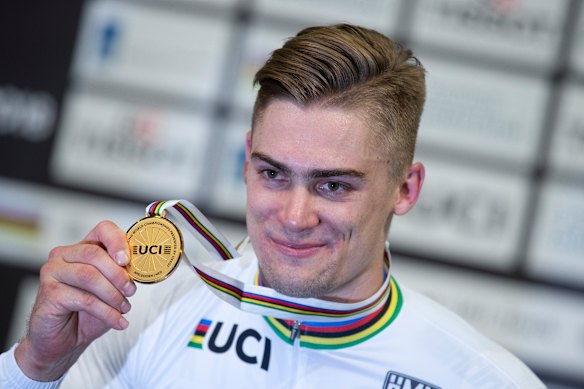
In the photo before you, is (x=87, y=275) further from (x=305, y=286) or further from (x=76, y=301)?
(x=305, y=286)

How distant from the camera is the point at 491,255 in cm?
319

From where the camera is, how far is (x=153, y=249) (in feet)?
4.53

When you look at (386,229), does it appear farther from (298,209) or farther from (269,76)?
(269,76)

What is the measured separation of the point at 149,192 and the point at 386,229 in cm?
167

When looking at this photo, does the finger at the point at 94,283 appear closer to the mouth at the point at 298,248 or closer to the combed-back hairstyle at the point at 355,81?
the mouth at the point at 298,248

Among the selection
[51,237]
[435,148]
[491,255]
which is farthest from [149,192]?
[491,255]

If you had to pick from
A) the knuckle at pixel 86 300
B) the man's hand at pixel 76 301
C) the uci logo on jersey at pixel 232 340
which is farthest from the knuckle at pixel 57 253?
the uci logo on jersey at pixel 232 340

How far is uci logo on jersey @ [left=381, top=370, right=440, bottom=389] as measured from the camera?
5.20ft

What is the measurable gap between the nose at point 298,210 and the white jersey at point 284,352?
0.96ft

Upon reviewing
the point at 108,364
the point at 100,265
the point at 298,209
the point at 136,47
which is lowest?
the point at 108,364

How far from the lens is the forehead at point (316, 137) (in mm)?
1453

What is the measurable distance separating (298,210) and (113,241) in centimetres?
36

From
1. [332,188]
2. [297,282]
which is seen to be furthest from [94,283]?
[332,188]

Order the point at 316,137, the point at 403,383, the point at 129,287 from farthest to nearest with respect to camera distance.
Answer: the point at 403,383, the point at 316,137, the point at 129,287
